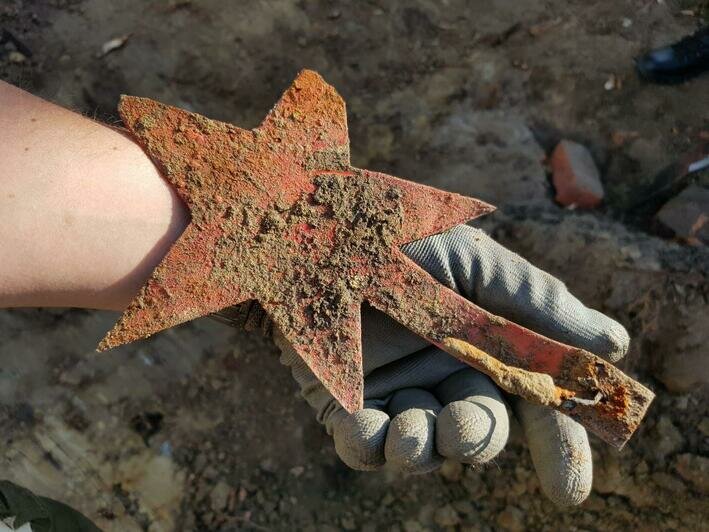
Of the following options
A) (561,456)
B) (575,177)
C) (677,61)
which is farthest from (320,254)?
(677,61)

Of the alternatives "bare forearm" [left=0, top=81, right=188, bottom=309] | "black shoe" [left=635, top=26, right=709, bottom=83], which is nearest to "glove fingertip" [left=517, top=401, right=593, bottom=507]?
"bare forearm" [left=0, top=81, right=188, bottom=309]

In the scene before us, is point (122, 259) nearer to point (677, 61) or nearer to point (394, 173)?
point (394, 173)

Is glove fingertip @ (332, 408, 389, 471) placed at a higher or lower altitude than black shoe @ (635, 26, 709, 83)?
lower

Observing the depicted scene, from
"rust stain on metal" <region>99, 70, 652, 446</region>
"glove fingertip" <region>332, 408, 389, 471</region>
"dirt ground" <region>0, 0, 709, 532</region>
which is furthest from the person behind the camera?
"dirt ground" <region>0, 0, 709, 532</region>

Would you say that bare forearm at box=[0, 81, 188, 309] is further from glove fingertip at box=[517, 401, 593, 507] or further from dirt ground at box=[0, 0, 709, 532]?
glove fingertip at box=[517, 401, 593, 507]

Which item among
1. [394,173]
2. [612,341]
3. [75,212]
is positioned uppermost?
[75,212]

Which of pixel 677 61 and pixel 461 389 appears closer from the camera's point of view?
pixel 461 389

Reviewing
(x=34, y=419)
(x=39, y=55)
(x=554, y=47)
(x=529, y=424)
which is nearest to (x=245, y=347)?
(x=34, y=419)
